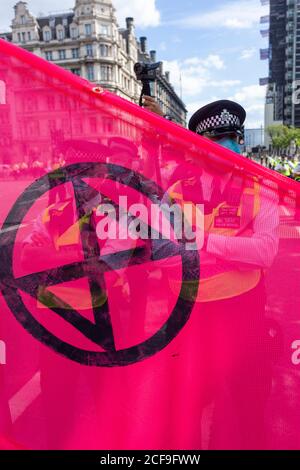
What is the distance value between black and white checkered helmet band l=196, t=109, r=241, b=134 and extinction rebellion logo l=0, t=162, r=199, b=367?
1.55 feet

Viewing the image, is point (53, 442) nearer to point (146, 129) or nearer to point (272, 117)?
point (146, 129)

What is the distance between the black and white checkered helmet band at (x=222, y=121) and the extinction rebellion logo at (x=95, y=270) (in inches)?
18.7

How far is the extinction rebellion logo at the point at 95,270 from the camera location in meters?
1.31

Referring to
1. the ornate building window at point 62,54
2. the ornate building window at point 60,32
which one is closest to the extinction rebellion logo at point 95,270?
the ornate building window at point 62,54

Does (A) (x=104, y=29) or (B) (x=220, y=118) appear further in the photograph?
(A) (x=104, y=29)

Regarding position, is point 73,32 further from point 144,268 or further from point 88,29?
point 144,268

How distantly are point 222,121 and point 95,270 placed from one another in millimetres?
827

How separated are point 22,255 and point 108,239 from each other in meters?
0.35

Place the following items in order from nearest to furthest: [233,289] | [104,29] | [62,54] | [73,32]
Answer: [233,289], [104,29], [62,54], [73,32]

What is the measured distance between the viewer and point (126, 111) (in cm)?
123

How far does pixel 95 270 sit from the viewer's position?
1.39m

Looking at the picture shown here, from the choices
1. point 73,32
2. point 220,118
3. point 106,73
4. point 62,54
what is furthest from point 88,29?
point 220,118

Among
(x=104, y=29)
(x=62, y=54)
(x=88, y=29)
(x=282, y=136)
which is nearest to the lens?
(x=282, y=136)

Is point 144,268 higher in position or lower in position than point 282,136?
lower
